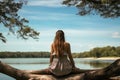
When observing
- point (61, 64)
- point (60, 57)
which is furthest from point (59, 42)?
point (61, 64)

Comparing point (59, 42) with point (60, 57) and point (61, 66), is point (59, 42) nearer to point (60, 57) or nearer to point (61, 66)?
point (60, 57)

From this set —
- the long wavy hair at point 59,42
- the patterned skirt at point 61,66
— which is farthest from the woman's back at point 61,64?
the long wavy hair at point 59,42

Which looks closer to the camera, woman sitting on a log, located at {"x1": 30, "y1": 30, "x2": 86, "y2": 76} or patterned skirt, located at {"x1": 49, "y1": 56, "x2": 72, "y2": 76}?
woman sitting on a log, located at {"x1": 30, "y1": 30, "x2": 86, "y2": 76}

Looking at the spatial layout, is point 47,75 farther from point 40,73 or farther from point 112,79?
point 112,79

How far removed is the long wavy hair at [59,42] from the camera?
12.2 meters

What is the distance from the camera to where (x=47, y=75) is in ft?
42.3

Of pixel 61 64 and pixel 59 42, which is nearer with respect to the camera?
pixel 59 42

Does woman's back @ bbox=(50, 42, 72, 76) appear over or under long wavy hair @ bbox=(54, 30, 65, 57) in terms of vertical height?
under

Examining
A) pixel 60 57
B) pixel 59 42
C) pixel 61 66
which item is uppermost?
pixel 59 42

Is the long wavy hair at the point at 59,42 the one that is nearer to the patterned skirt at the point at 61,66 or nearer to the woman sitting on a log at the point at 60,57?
the woman sitting on a log at the point at 60,57

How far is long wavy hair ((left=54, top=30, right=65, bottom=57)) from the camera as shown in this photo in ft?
40.1

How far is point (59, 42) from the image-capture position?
1226 cm

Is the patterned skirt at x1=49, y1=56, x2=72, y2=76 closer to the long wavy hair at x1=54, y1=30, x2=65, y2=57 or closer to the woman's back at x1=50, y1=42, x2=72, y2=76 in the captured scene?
the woman's back at x1=50, y1=42, x2=72, y2=76

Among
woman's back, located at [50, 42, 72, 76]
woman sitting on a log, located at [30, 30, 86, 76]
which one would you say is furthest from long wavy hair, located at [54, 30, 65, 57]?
woman's back, located at [50, 42, 72, 76]
